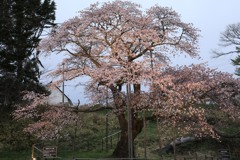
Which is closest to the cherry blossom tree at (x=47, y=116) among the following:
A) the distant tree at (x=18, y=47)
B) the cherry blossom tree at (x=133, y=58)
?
the cherry blossom tree at (x=133, y=58)

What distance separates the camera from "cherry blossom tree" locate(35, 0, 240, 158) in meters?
14.1

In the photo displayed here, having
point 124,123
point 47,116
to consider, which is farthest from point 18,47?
A: point 124,123

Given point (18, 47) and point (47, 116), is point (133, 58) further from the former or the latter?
point (18, 47)

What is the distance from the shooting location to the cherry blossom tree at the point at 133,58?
14.1m

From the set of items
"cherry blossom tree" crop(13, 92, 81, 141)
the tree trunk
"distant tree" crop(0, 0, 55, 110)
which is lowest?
the tree trunk

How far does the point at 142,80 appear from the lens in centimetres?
1420

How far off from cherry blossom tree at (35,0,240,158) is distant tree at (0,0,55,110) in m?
6.71

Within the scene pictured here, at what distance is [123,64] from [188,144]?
30.1 ft

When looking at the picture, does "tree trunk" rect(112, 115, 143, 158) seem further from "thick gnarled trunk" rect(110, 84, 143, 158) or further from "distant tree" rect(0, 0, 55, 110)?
"distant tree" rect(0, 0, 55, 110)

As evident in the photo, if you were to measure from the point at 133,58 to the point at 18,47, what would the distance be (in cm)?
1176

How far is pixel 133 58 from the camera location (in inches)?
618

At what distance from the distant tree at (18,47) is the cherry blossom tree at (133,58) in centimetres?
671

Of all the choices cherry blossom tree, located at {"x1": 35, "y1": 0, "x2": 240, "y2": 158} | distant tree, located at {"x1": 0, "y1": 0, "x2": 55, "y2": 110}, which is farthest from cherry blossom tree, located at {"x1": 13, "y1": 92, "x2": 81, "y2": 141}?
distant tree, located at {"x1": 0, "y1": 0, "x2": 55, "y2": 110}

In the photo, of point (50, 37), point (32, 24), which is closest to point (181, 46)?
point (50, 37)
